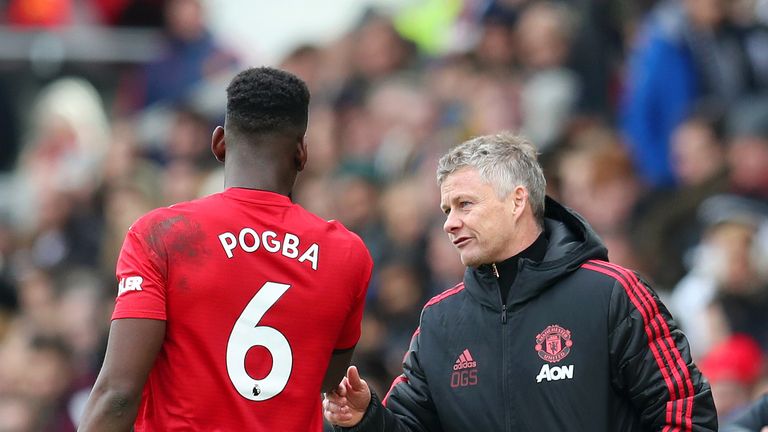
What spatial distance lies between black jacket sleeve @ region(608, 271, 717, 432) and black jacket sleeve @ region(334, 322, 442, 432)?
685mm

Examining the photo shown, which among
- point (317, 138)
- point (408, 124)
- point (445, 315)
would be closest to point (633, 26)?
point (408, 124)

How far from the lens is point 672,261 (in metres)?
8.56

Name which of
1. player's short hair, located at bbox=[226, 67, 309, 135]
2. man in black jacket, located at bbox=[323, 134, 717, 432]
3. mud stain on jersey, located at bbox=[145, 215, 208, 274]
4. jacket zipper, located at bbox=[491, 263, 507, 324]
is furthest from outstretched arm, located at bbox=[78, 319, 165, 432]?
jacket zipper, located at bbox=[491, 263, 507, 324]

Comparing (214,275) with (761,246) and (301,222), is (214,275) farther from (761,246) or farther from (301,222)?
(761,246)

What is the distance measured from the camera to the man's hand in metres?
4.92

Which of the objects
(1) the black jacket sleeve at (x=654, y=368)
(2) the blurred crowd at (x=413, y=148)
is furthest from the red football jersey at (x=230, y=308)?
(2) the blurred crowd at (x=413, y=148)

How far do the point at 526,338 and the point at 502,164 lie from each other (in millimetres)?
597

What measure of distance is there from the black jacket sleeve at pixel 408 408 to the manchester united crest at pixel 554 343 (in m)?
0.47

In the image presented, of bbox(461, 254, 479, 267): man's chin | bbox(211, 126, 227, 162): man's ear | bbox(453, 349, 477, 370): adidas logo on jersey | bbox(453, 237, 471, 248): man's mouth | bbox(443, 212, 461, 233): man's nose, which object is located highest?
bbox(211, 126, 227, 162): man's ear

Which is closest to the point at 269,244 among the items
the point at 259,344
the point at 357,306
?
the point at 259,344

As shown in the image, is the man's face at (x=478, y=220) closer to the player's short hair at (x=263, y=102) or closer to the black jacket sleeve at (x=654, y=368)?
the black jacket sleeve at (x=654, y=368)

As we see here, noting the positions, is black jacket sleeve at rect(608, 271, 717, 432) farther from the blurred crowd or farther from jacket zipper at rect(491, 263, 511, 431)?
the blurred crowd

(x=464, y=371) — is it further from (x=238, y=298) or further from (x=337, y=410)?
(x=238, y=298)

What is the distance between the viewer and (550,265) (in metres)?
5.01
